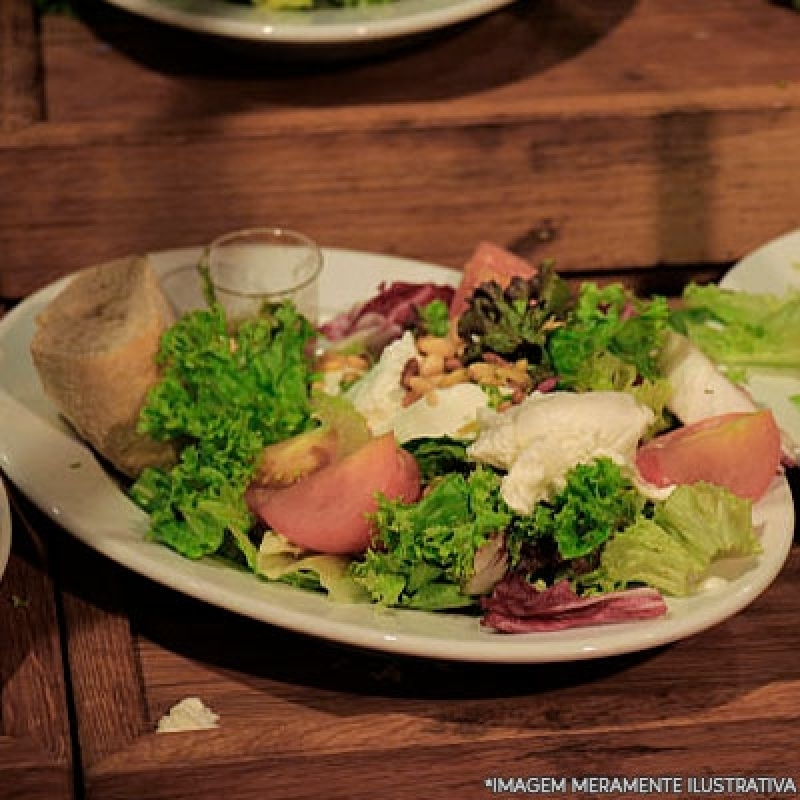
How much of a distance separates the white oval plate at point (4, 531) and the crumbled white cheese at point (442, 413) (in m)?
0.29

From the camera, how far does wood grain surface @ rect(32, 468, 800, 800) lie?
50.3 inches

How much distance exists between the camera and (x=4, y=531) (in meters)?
1.33

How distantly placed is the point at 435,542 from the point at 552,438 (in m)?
0.11

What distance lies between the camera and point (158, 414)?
1.45 metres

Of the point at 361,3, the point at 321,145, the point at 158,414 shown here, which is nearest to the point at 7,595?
the point at 158,414

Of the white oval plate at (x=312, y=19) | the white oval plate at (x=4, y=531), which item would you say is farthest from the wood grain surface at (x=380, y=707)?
the white oval plate at (x=312, y=19)

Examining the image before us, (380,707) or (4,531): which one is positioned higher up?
(4,531)

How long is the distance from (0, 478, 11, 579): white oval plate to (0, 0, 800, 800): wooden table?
103mm

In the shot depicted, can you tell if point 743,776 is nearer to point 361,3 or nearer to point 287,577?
point 287,577

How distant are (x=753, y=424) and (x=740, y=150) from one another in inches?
24.0

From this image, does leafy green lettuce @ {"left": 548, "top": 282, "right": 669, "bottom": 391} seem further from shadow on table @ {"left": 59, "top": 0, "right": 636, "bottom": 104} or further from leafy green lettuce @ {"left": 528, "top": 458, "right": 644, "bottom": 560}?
shadow on table @ {"left": 59, "top": 0, "right": 636, "bottom": 104}

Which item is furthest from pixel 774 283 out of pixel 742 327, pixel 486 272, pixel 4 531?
pixel 4 531

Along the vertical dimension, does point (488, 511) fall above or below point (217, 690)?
above

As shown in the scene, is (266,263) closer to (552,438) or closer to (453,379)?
(453,379)
